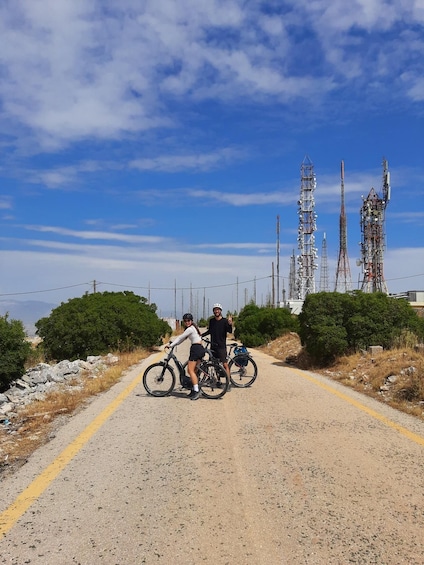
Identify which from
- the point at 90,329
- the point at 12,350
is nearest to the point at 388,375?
the point at 12,350

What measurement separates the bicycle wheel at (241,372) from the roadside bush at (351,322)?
14.7 ft

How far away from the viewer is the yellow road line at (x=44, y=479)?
14.6 ft

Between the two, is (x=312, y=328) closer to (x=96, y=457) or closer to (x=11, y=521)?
(x=96, y=457)

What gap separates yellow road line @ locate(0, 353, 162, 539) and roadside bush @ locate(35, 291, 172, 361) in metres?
15.8

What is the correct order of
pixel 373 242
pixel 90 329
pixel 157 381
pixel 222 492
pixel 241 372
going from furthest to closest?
pixel 373 242 → pixel 90 329 → pixel 241 372 → pixel 157 381 → pixel 222 492

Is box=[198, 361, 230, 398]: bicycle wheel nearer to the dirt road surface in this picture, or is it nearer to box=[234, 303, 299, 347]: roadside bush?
the dirt road surface

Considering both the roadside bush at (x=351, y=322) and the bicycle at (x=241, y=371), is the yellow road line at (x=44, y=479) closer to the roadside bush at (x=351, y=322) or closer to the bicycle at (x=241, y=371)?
the bicycle at (x=241, y=371)

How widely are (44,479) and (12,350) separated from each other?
12031 mm

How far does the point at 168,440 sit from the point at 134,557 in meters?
3.38

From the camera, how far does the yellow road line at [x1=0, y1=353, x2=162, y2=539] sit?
176 inches

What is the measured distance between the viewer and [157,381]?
1130 cm

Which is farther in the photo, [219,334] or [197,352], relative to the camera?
[219,334]

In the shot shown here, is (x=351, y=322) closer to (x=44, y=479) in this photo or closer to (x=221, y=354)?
(x=221, y=354)

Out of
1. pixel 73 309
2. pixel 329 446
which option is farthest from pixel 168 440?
pixel 73 309
